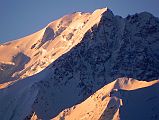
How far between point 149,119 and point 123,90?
12.0 m

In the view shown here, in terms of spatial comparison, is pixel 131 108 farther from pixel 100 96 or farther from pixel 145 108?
pixel 100 96

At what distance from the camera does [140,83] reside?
157 m

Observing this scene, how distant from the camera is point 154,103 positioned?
14288 centimetres

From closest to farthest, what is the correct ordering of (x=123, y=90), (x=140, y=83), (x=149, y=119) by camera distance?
(x=149, y=119), (x=123, y=90), (x=140, y=83)

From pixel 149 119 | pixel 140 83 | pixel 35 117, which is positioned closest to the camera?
pixel 149 119

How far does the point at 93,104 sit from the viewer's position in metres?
151

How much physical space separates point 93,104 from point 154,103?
1507 centimetres

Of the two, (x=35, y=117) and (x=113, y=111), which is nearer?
(x=113, y=111)

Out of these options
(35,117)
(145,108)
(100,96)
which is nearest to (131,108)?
(145,108)

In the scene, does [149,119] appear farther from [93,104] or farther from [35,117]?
[35,117]

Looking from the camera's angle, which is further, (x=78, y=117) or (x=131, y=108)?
(x=78, y=117)

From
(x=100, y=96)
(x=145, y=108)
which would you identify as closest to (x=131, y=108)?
(x=145, y=108)

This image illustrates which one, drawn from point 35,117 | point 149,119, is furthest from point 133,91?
point 35,117

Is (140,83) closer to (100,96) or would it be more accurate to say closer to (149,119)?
(100,96)
